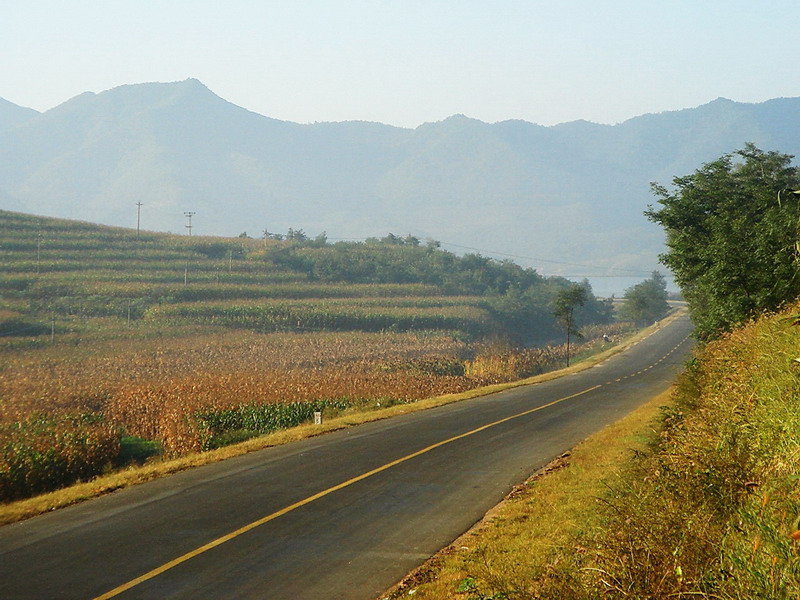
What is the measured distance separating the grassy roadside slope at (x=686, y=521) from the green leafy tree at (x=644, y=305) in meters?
109

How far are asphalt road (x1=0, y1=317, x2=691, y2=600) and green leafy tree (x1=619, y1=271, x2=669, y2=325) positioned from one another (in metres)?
102

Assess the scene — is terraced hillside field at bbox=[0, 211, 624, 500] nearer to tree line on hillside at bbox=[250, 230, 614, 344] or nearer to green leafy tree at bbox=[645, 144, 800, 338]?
tree line on hillside at bbox=[250, 230, 614, 344]

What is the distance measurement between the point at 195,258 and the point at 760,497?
360 ft

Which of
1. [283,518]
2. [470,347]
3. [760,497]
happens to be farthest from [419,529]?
[470,347]

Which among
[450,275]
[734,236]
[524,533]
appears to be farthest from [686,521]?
[450,275]

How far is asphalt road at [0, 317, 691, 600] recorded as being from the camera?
10.4 meters

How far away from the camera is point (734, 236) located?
3167 centimetres

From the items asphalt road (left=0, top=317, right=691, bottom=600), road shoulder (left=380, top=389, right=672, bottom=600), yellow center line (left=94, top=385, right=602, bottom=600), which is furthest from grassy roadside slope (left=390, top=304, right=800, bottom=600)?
yellow center line (left=94, top=385, right=602, bottom=600)

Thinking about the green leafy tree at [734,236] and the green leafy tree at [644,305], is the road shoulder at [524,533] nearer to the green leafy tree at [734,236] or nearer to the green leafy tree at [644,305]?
the green leafy tree at [734,236]

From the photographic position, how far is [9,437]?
81.1 feet

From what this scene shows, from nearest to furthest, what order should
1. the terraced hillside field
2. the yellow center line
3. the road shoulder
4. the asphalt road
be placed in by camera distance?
the road shoulder < the yellow center line < the asphalt road < the terraced hillside field

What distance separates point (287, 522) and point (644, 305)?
11458 centimetres

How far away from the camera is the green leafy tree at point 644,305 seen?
121750 mm

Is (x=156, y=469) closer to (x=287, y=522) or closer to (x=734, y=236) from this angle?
(x=287, y=522)
